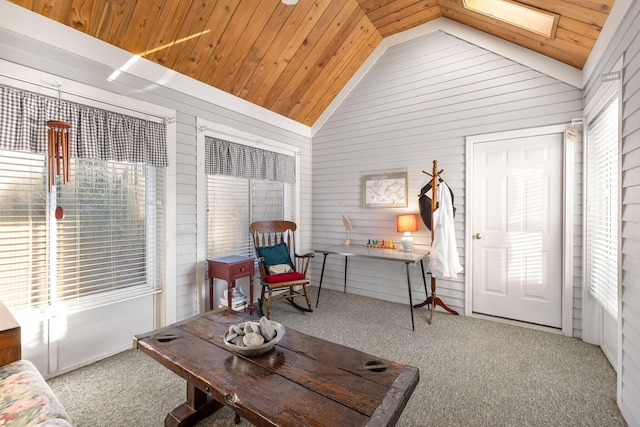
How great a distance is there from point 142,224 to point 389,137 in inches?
124

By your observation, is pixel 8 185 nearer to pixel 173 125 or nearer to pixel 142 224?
pixel 142 224

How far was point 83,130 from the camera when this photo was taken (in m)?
2.33

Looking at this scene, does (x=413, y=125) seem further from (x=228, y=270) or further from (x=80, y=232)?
(x=80, y=232)

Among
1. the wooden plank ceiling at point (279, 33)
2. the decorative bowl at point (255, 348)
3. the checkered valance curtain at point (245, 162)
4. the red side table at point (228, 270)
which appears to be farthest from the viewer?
the checkered valance curtain at point (245, 162)

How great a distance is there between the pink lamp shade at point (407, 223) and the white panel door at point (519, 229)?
673 millimetres

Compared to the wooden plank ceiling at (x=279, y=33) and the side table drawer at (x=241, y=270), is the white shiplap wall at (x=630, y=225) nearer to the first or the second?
the wooden plank ceiling at (x=279, y=33)

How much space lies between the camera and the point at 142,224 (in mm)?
2820

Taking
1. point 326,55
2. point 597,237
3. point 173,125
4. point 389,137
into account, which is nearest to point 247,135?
point 173,125

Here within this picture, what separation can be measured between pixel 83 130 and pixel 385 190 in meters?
3.30

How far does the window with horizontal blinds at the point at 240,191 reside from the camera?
3.46 m

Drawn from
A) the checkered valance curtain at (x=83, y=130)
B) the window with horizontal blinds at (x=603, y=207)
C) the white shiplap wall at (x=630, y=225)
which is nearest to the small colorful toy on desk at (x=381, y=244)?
the window with horizontal blinds at (x=603, y=207)

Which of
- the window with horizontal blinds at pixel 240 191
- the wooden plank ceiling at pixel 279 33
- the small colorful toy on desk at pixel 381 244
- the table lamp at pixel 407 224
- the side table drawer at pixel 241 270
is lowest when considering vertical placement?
the side table drawer at pixel 241 270

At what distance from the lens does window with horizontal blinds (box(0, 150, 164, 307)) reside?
212cm

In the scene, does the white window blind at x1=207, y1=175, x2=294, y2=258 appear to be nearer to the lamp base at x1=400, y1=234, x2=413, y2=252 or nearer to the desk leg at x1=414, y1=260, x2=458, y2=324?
the lamp base at x1=400, y1=234, x2=413, y2=252
